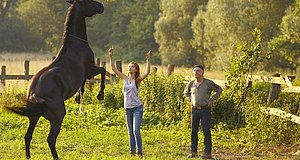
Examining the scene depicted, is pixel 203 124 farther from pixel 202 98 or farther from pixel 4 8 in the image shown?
pixel 4 8

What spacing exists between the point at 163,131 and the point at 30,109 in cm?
619

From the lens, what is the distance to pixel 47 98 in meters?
8.98

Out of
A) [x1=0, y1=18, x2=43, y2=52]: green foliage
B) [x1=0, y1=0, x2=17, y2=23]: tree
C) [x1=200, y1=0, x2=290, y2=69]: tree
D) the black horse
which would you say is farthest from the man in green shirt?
[x1=0, y1=0, x2=17, y2=23]: tree

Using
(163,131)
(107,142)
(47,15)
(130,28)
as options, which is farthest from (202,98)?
(130,28)

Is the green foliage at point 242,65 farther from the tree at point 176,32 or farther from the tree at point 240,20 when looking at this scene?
the tree at point 176,32

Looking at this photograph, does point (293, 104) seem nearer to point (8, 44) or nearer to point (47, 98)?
point (47, 98)

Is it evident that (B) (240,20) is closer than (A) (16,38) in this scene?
Yes

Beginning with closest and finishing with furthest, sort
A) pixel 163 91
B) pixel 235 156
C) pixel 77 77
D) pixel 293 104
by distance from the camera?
pixel 77 77
pixel 235 156
pixel 293 104
pixel 163 91

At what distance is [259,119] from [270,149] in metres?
0.79

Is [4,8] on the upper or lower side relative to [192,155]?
upper

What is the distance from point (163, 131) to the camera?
47.9 ft

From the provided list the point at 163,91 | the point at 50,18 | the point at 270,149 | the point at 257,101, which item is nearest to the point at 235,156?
the point at 270,149

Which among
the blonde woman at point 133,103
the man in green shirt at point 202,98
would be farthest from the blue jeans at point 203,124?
the blonde woman at point 133,103

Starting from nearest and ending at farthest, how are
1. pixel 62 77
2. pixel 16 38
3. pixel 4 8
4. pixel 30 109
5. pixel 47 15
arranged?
pixel 30 109
pixel 62 77
pixel 47 15
pixel 16 38
pixel 4 8
